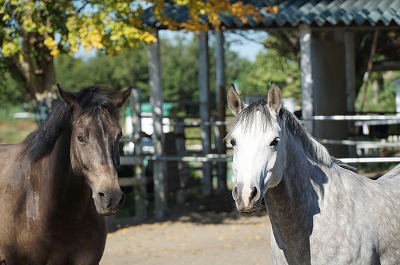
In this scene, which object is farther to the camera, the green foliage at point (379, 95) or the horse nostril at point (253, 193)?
the green foliage at point (379, 95)

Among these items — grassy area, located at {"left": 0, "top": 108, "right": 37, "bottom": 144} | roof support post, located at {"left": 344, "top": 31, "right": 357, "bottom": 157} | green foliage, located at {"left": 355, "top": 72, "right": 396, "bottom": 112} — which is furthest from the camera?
grassy area, located at {"left": 0, "top": 108, "right": 37, "bottom": 144}

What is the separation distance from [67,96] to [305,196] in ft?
5.55

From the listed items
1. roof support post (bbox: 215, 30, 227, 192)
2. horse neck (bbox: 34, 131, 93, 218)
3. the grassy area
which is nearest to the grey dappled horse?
horse neck (bbox: 34, 131, 93, 218)

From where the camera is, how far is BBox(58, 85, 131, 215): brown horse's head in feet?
15.0

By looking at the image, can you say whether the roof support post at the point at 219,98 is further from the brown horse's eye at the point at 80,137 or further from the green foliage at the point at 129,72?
the green foliage at the point at 129,72

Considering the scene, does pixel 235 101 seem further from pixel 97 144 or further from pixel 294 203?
pixel 97 144

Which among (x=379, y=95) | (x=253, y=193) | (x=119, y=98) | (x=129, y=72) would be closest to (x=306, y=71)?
(x=119, y=98)

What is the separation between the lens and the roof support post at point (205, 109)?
13.9 metres

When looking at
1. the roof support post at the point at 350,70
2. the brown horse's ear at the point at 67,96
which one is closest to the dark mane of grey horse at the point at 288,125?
the brown horse's ear at the point at 67,96

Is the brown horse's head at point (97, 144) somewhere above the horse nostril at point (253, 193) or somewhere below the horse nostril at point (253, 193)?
above

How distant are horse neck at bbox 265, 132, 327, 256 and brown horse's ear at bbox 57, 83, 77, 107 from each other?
150 cm

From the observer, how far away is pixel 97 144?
4727 mm

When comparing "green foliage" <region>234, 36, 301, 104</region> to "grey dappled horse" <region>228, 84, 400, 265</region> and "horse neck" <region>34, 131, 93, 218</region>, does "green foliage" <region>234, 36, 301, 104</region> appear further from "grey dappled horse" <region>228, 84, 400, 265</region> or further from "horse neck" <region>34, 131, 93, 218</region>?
"grey dappled horse" <region>228, 84, 400, 265</region>

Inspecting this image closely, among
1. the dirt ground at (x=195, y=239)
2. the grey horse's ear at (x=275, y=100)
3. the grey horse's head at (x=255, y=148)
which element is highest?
the grey horse's ear at (x=275, y=100)
